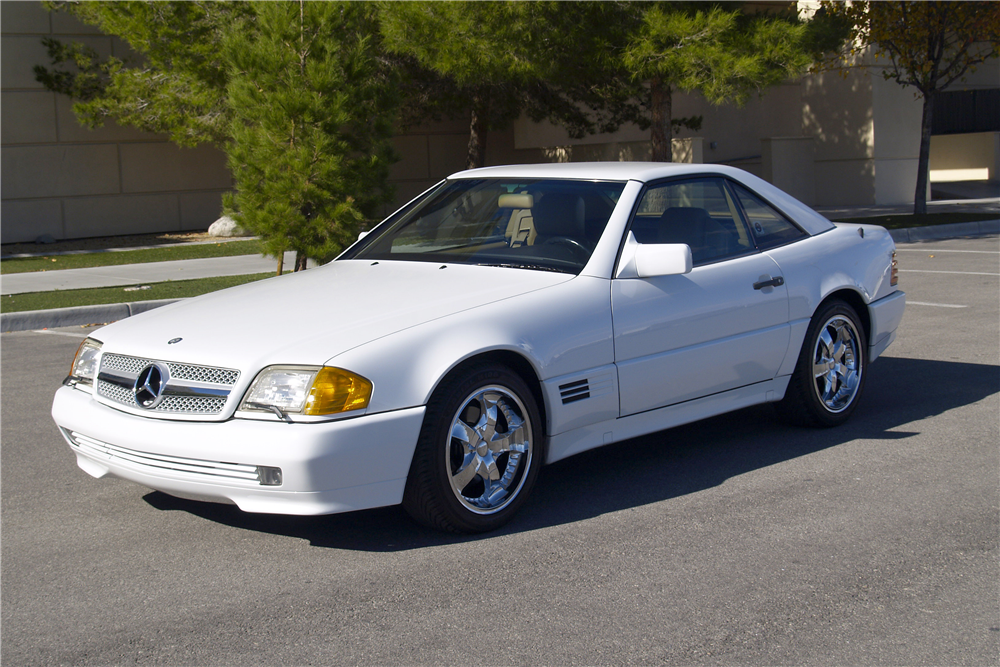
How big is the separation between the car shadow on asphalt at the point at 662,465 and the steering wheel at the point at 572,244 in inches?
42.8

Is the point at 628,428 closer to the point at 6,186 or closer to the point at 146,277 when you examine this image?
the point at 146,277

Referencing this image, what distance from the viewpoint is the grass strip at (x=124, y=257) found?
54.5ft

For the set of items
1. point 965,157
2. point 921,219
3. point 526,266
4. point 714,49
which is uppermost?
point 714,49

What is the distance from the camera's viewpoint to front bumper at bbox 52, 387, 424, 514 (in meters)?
3.71

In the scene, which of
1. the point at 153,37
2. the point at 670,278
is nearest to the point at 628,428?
the point at 670,278

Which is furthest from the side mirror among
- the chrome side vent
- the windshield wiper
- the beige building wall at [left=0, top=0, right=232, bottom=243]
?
the beige building wall at [left=0, top=0, right=232, bottom=243]

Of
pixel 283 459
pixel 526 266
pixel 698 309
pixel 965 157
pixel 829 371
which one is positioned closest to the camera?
pixel 283 459

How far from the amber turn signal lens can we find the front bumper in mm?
52

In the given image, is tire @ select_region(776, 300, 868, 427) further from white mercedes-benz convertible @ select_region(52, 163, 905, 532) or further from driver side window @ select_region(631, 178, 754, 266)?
driver side window @ select_region(631, 178, 754, 266)

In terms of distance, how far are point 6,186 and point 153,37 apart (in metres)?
5.67

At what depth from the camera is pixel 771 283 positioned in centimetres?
532

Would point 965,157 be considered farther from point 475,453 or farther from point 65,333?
point 475,453

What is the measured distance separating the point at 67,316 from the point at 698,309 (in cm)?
793

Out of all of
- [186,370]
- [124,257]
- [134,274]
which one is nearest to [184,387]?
[186,370]
